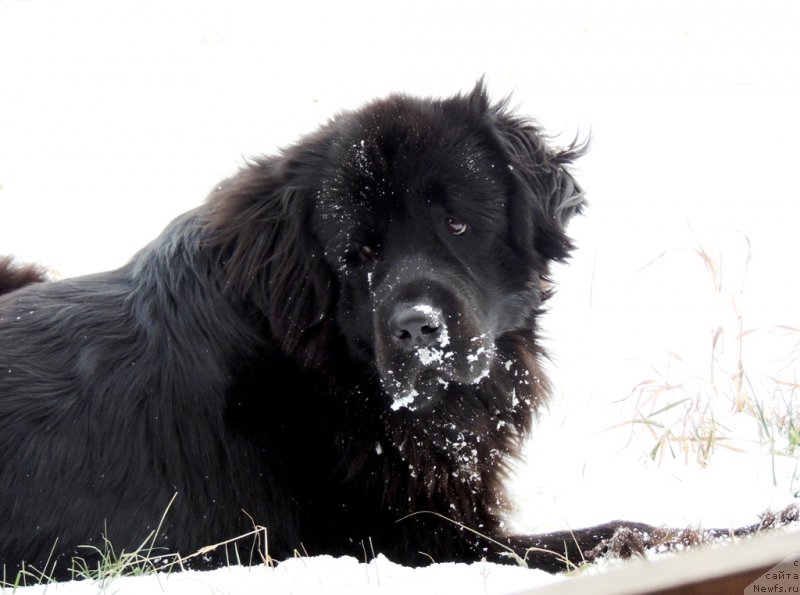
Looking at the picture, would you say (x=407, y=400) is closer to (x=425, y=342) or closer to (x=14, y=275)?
(x=425, y=342)

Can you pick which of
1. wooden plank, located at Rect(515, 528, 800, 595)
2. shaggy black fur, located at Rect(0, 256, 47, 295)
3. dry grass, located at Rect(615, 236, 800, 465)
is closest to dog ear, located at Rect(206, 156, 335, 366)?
shaggy black fur, located at Rect(0, 256, 47, 295)

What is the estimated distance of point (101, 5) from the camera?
12102mm

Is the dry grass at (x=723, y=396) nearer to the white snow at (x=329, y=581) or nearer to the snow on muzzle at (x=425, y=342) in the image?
the snow on muzzle at (x=425, y=342)

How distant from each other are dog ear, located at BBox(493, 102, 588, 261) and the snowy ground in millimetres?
1066

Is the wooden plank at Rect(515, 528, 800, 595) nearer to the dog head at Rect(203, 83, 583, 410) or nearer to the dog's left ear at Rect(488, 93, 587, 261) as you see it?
the dog head at Rect(203, 83, 583, 410)

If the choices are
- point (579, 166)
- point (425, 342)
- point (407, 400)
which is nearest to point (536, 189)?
point (425, 342)

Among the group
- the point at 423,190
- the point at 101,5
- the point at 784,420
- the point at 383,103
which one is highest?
the point at 101,5

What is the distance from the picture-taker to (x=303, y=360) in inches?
119

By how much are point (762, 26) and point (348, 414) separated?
7824 millimetres

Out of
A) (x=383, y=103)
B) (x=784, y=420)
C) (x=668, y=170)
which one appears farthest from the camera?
(x=668, y=170)

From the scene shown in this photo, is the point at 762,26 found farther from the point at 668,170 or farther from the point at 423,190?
the point at 423,190

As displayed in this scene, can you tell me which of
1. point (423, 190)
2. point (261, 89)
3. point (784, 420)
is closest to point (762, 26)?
point (261, 89)

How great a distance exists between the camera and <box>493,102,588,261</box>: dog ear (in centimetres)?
319

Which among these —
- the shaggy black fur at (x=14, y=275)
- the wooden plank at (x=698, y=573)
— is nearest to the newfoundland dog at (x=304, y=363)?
the shaggy black fur at (x=14, y=275)
